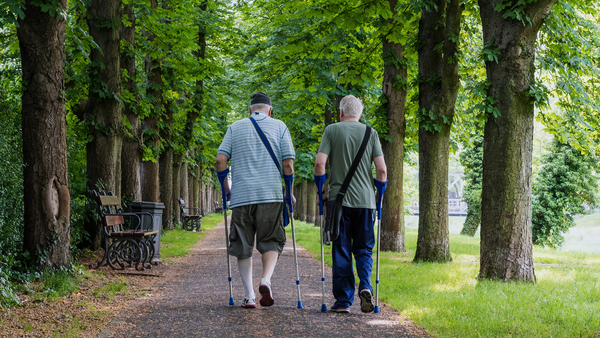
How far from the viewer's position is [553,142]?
2914cm

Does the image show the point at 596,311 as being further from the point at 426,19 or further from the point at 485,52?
the point at 426,19

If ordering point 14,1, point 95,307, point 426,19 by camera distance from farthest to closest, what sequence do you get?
1. point 426,19
2. point 14,1
3. point 95,307

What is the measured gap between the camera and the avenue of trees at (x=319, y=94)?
7.60 meters

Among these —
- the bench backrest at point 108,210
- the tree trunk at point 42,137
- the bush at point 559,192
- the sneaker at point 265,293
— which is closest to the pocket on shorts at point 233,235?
the sneaker at point 265,293

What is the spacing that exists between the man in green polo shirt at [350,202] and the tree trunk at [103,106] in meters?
6.52

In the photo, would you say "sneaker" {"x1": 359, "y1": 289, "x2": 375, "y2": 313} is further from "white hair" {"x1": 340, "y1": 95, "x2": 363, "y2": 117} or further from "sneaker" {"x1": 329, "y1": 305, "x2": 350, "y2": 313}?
"white hair" {"x1": 340, "y1": 95, "x2": 363, "y2": 117}

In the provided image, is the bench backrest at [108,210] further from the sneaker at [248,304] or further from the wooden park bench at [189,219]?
the wooden park bench at [189,219]

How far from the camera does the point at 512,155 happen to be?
25.5 feet

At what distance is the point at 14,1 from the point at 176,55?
8.54 metres

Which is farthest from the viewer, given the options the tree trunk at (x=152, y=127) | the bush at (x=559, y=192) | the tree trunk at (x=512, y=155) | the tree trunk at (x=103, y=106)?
the bush at (x=559, y=192)

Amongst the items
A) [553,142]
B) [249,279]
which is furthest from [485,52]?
[553,142]

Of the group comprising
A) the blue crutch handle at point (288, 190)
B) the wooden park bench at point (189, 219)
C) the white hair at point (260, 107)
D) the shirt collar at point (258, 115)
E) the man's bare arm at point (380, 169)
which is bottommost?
the wooden park bench at point (189, 219)

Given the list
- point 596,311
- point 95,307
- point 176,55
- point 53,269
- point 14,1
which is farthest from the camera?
point 176,55

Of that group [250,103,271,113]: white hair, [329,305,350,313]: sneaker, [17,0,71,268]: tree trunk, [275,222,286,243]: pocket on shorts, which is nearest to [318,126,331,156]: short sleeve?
[250,103,271,113]: white hair
